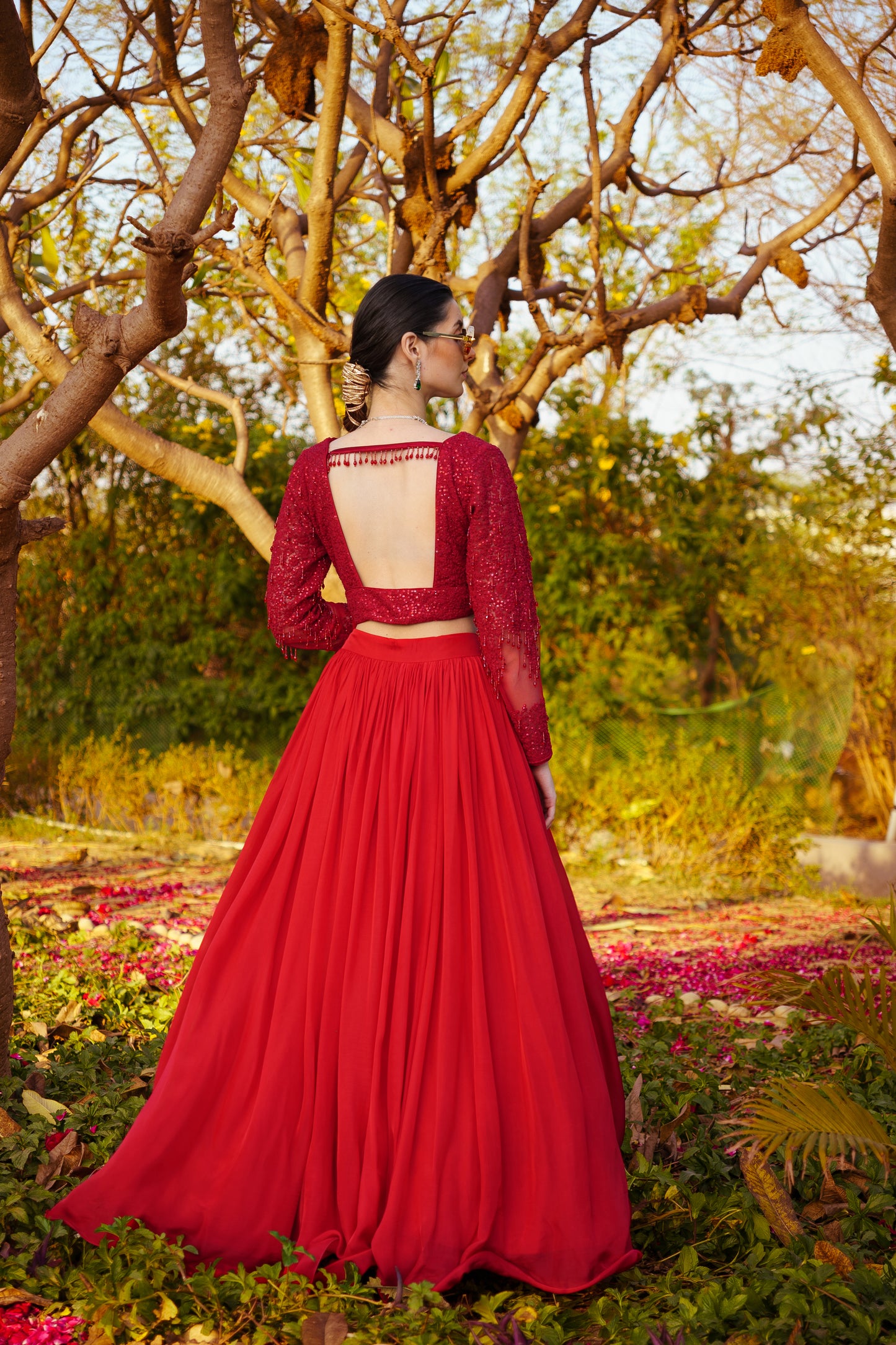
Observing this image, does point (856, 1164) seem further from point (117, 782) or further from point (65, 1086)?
point (117, 782)

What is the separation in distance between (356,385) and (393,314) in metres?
0.15

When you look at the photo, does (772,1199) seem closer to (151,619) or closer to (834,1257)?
(834,1257)

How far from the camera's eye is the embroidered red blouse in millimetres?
2062

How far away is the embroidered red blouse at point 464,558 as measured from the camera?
206 cm

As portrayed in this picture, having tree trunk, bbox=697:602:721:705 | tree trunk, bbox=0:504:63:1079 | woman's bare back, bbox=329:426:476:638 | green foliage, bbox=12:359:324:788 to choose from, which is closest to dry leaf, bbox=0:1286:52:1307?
tree trunk, bbox=0:504:63:1079

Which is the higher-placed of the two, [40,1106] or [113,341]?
[113,341]

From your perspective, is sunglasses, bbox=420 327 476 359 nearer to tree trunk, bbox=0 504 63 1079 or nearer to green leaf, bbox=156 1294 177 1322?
tree trunk, bbox=0 504 63 1079

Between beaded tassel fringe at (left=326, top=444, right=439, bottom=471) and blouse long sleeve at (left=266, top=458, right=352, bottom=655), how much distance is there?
102 millimetres

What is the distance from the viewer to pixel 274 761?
24.7ft

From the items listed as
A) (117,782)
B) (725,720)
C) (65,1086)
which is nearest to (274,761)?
(117,782)

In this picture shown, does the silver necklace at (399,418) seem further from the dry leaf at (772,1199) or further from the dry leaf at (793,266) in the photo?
the dry leaf at (793,266)

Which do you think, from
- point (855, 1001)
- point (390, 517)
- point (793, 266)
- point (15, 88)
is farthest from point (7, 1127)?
point (793, 266)

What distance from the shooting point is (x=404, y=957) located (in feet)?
6.53

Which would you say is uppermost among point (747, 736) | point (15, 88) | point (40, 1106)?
point (15, 88)
